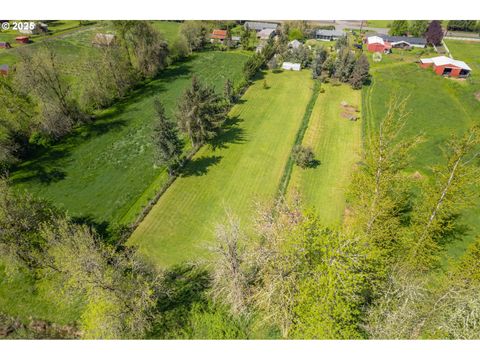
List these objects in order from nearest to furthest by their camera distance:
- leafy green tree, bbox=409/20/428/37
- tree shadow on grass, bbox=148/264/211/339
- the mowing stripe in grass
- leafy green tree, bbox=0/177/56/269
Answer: leafy green tree, bbox=0/177/56/269, tree shadow on grass, bbox=148/264/211/339, the mowing stripe in grass, leafy green tree, bbox=409/20/428/37

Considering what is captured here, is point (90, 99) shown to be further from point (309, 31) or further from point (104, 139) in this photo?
point (309, 31)

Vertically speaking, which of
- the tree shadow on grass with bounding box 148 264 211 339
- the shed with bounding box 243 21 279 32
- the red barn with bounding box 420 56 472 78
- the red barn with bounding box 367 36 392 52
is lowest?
the tree shadow on grass with bounding box 148 264 211 339

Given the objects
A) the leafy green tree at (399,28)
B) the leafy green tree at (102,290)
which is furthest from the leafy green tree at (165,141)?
the leafy green tree at (399,28)

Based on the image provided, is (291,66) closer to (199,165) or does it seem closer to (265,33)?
(265,33)

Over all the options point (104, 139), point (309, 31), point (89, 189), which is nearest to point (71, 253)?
point (89, 189)

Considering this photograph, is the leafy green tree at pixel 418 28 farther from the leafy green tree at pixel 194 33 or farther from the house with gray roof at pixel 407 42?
the leafy green tree at pixel 194 33

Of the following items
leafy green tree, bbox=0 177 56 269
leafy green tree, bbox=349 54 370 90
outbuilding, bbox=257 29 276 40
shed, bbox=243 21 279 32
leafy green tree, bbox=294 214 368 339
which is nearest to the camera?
leafy green tree, bbox=294 214 368 339

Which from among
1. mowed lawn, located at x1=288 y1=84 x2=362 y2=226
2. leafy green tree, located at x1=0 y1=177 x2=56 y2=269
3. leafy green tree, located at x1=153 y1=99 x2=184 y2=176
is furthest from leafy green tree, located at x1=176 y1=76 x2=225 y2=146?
leafy green tree, located at x1=0 y1=177 x2=56 y2=269

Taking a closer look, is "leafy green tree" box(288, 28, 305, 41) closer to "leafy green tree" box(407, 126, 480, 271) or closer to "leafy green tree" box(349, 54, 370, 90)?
"leafy green tree" box(349, 54, 370, 90)
